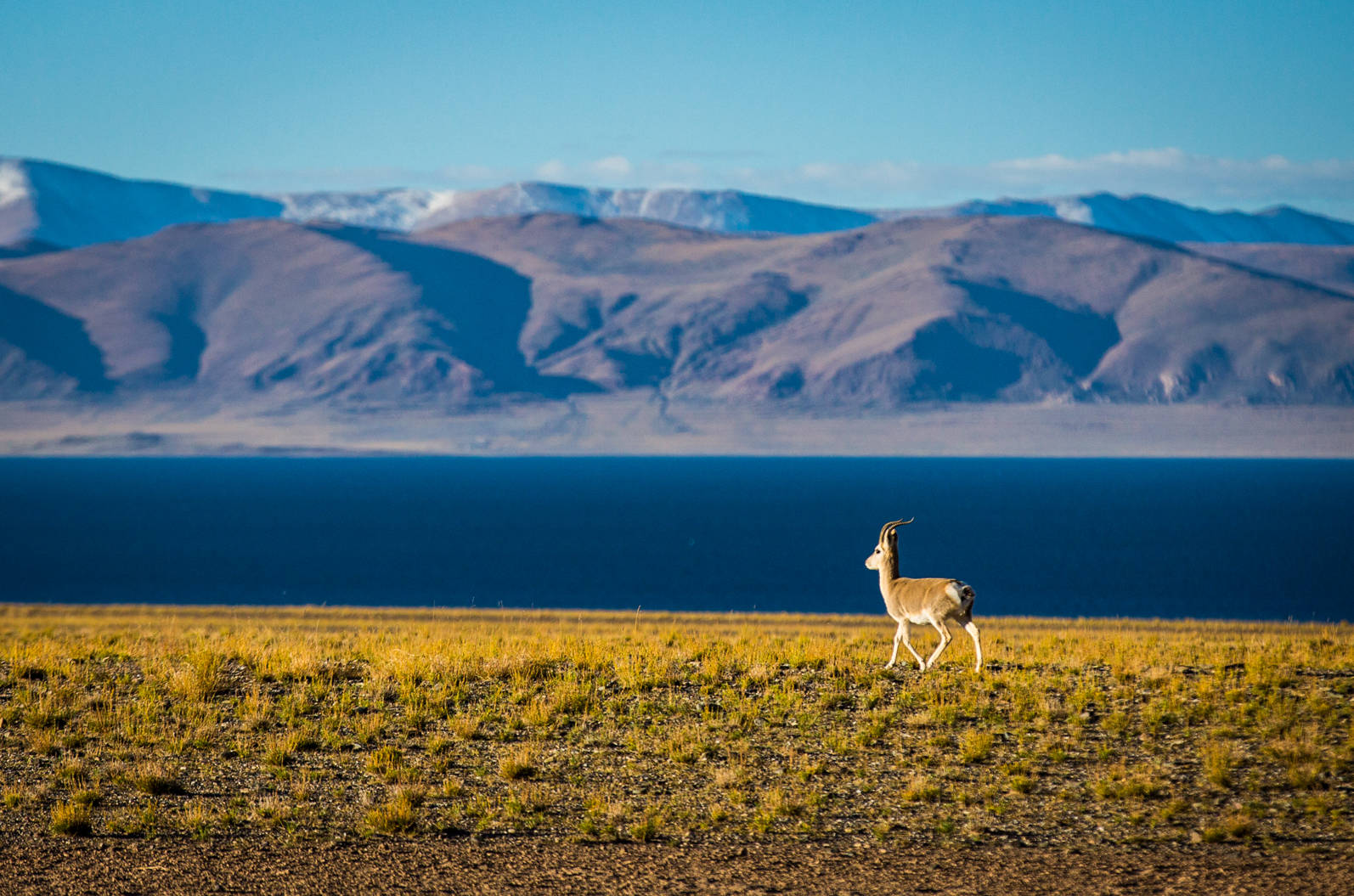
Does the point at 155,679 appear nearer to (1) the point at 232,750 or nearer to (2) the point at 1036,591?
(1) the point at 232,750

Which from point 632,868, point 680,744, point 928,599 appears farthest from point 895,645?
point 632,868

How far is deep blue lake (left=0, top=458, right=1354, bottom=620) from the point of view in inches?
3147

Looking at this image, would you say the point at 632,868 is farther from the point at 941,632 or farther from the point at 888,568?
the point at 888,568

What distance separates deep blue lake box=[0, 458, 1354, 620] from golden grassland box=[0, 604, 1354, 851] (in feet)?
178

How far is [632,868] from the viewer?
11.5 metres

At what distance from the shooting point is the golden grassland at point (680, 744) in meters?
12.5

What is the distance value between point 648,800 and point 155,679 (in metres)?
7.61

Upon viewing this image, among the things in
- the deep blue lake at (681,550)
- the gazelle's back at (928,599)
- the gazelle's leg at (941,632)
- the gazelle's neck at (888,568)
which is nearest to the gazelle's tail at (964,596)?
the gazelle's back at (928,599)

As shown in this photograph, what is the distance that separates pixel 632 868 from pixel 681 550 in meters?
99.3

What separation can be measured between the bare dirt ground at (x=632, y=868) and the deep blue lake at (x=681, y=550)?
59.4 metres

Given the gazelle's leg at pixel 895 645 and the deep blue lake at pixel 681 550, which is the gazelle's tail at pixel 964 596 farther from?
the deep blue lake at pixel 681 550

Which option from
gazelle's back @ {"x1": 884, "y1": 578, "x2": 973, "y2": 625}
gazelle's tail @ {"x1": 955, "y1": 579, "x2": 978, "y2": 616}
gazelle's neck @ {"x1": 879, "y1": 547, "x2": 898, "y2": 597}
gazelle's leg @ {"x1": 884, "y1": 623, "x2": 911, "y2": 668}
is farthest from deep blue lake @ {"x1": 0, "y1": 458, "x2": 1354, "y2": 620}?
gazelle's tail @ {"x1": 955, "y1": 579, "x2": 978, "y2": 616}

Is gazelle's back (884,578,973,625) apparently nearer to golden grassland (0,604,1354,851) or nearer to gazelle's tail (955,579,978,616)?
gazelle's tail (955,579,978,616)

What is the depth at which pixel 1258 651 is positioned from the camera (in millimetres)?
19406
